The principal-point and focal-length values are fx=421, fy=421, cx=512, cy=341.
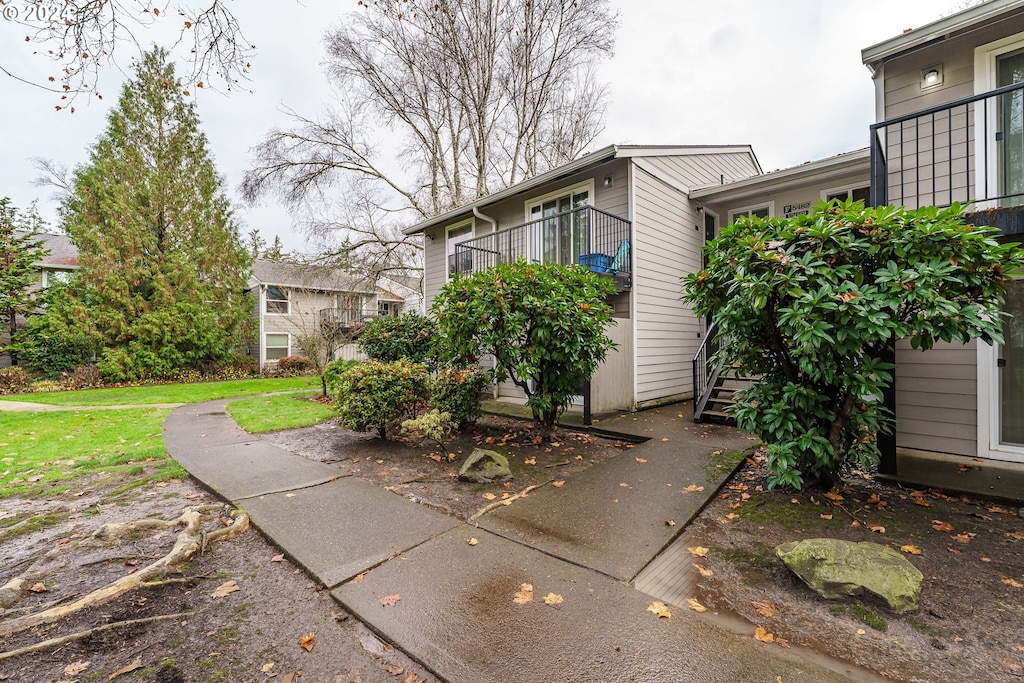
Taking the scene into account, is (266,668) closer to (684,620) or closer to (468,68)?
(684,620)

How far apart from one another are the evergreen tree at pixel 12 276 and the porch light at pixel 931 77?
2301 centimetres

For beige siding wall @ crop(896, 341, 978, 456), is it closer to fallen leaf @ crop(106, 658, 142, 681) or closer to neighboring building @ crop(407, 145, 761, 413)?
neighboring building @ crop(407, 145, 761, 413)

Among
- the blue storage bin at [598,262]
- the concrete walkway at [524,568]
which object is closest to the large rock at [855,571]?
the concrete walkway at [524,568]

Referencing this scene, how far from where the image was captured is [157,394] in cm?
1289

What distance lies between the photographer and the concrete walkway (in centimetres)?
202

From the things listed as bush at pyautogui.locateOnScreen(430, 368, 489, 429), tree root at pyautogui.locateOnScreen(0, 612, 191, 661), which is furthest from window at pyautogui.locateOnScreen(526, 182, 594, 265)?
tree root at pyautogui.locateOnScreen(0, 612, 191, 661)

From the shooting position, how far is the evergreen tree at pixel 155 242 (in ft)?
51.5

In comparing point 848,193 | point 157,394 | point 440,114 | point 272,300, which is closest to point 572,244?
point 848,193

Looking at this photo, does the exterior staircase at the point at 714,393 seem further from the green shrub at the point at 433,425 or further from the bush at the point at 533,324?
the green shrub at the point at 433,425

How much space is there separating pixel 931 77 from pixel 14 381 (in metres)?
22.9

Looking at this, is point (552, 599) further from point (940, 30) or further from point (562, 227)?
point (562, 227)

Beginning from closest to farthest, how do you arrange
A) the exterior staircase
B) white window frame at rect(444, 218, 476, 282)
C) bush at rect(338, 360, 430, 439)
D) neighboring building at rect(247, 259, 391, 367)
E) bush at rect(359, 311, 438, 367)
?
bush at rect(338, 360, 430, 439), the exterior staircase, bush at rect(359, 311, 438, 367), white window frame at rect(444, 218, 476, 282), neighboring building at rect(247, 259, 391, 367)

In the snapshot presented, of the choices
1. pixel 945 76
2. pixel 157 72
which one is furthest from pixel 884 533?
pixel 157 72

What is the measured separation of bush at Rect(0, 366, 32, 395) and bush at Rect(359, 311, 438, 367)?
12.3 m
